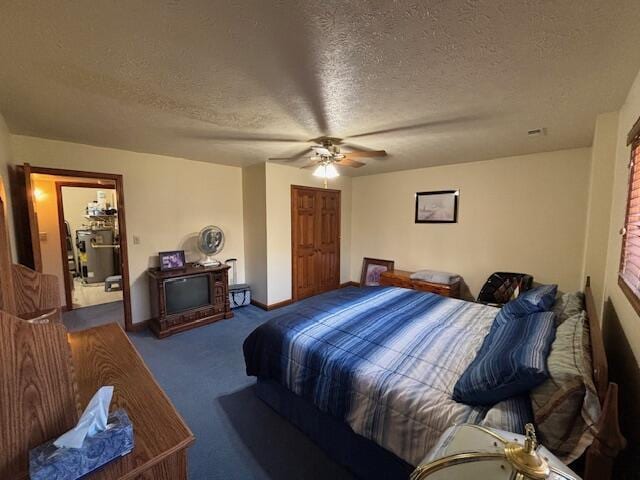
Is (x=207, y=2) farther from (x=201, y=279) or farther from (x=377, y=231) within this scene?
(x=377, y=231)

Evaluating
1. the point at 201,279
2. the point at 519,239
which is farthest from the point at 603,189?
the point at 201,279

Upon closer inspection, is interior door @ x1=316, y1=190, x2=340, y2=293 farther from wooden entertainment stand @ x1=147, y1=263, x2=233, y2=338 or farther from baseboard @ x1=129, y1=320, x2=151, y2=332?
baseboard @ x1=129, y1=320, x2=151, y2=332

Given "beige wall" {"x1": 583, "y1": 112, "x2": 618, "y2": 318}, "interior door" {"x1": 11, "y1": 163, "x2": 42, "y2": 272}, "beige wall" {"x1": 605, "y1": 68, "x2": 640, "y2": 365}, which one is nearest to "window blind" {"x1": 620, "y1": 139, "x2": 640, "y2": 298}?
"beige wall" {"x1": 605, "y1": 68, "x2": 640, "y2": 365}

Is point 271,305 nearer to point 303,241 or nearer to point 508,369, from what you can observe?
point 303,241

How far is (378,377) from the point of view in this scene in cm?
153

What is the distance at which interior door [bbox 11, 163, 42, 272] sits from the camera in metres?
2.60

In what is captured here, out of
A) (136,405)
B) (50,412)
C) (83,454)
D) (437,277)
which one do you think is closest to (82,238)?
(136,405)

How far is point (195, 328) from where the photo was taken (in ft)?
12.0

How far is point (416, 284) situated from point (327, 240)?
178 centimetres

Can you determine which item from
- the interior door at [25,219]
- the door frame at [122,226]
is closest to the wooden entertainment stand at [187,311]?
the door frame at [122,226]

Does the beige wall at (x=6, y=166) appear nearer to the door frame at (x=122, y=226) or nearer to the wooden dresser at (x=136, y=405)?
the door frame at (x=122, y=226)

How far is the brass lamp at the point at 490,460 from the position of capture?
1.83 ft

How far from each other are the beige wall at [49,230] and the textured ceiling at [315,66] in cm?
206

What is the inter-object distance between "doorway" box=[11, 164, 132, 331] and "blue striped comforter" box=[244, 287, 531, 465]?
99.7 inches
